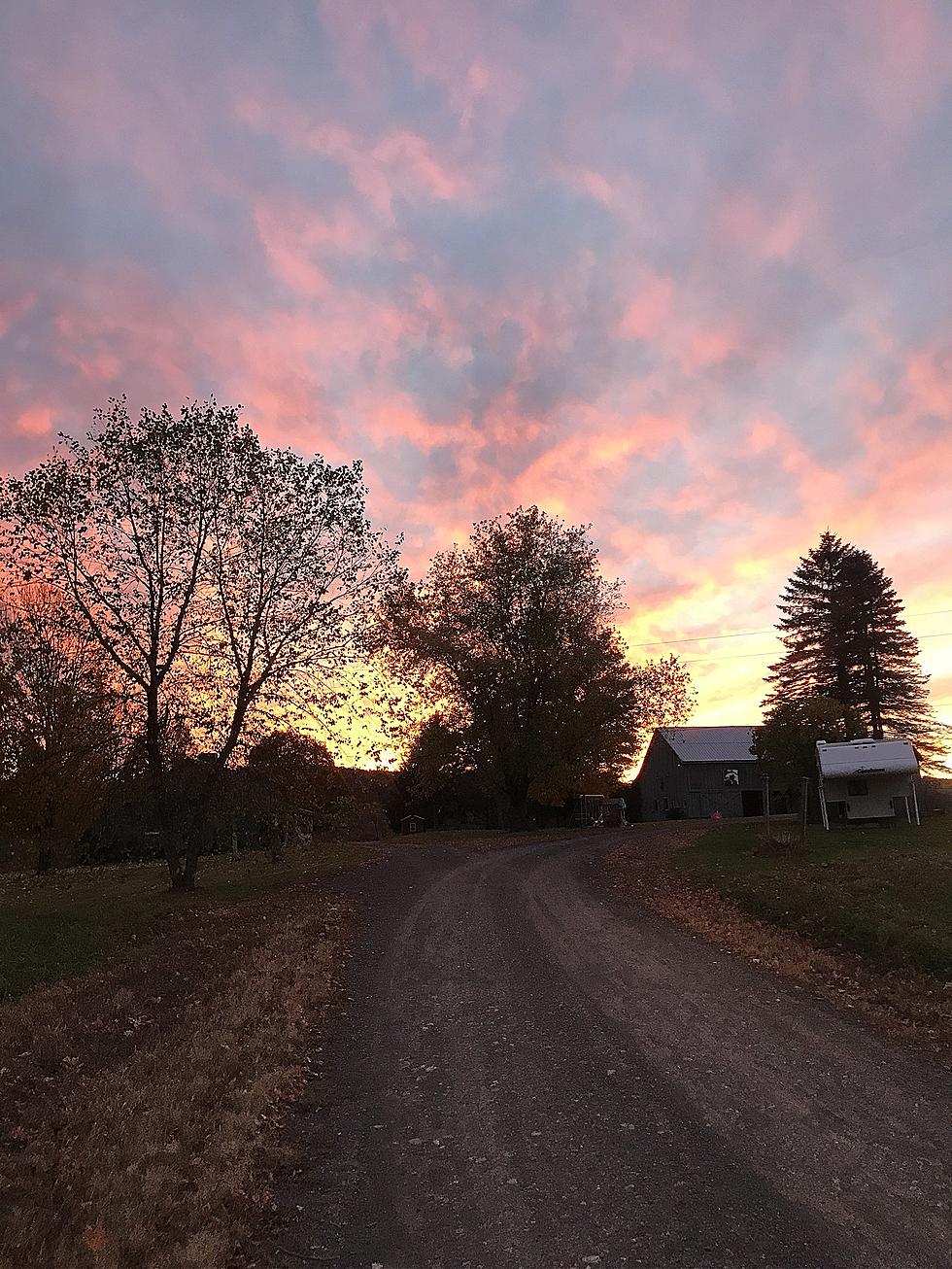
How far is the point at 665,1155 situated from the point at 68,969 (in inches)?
442

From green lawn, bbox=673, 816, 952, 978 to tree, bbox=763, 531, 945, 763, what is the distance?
2656 cm

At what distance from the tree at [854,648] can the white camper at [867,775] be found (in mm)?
20053

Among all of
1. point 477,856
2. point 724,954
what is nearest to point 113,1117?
point 724,954

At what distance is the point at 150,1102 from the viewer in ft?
24.2

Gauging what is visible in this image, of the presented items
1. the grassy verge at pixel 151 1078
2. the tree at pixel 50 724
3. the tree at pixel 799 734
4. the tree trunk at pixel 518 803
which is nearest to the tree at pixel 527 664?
the tree trunk at pixel 518 803

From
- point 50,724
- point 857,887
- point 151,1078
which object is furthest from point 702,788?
point 151,1078

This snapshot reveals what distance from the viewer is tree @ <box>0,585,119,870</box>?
64.1 feet

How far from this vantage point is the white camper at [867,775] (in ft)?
99.3

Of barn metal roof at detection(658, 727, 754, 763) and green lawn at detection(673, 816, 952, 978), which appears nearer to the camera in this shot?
green lawn at detection(673, 816, 952, 978)

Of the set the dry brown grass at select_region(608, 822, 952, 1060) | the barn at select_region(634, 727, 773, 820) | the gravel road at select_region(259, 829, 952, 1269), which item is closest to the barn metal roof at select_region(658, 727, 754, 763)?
the barn at select_region(634, 727, 773, 820)

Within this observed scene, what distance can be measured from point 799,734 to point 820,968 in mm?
22834

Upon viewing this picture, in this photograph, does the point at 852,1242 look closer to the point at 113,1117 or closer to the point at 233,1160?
the point at 233,1160

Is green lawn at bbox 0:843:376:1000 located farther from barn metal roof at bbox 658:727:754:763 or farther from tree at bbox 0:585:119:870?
barn metal roof at bbox 658:727:754:763

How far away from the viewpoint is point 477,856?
28.7m
